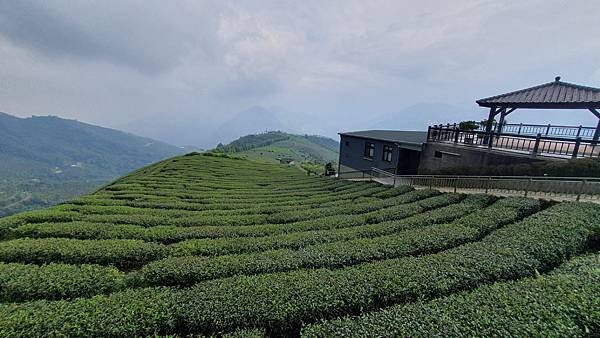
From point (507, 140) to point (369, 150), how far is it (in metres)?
11.2

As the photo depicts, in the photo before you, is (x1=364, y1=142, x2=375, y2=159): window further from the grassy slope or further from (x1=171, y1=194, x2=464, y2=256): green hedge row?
the grassy slope

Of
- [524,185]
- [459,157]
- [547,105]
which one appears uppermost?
[547,105]

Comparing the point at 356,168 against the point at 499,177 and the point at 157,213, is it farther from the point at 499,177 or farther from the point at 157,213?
the point at 157,213

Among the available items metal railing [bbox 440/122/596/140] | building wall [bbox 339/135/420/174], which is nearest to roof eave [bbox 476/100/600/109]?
A: metal railing [bbox 440/122/596/140]

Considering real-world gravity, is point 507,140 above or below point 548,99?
below

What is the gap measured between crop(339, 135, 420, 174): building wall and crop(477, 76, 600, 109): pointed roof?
20.3 feet

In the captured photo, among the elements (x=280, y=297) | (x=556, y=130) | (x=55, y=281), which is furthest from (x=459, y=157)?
(x=55, y=281)

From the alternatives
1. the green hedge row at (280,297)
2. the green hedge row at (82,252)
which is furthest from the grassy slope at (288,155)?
the green hedge row at (280,297)

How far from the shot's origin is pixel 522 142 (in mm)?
13969

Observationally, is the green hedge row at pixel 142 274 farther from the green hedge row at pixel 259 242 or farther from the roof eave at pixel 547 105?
the roof eave at pixel 547 105

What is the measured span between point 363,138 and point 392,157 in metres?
4.36

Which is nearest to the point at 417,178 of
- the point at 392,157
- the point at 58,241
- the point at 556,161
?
the point at 392,157

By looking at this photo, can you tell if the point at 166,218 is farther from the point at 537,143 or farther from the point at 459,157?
the point at 537,143

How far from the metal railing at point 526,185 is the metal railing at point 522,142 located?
8.53 feet
